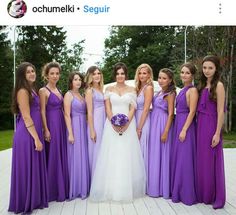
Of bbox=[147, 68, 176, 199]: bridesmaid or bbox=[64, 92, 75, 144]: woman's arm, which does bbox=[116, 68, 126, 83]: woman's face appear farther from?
bbox=[64, 92, 75, 144]: woman's arm

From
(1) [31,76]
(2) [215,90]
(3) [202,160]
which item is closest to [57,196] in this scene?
A: (1) [31,76]

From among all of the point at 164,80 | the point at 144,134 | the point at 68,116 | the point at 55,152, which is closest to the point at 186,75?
the point at 164,80

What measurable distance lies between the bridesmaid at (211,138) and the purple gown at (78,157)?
169 cm

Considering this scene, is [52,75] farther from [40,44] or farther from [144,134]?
[40,44]

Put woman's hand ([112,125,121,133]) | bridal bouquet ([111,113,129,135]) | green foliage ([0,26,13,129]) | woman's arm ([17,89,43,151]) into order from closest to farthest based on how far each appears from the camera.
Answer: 1. woman's arm ([17,89,43,151])
2. bridal bouquet ([111,113,129,135])
3. woman's hand ([112,125,121,133])
4. green foliage ([0,26,13,129])

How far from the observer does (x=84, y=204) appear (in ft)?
17.2

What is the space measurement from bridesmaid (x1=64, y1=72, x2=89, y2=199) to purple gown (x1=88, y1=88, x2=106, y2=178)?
0.26ft

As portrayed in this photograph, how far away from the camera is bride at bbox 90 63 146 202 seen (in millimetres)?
5324

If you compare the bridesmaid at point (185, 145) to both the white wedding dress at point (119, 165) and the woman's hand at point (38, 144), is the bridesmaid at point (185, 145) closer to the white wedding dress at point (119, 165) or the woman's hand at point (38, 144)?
the white wedding dress at point (119, 165)

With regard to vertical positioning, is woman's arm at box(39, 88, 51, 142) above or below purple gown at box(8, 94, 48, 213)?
above

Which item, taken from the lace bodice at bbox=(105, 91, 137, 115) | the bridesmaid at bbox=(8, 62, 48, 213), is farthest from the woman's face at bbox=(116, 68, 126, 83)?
the bridesmaid at bbox=(8, 62, 48, 213)

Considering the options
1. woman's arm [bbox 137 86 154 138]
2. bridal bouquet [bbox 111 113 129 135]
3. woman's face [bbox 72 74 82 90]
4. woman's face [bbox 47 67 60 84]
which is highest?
woman's face [bbox 47 67 60 84]

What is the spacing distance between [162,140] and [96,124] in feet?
3.40

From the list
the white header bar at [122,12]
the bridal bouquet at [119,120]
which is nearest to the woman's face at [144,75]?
the bridal bouquet at [119,120]
